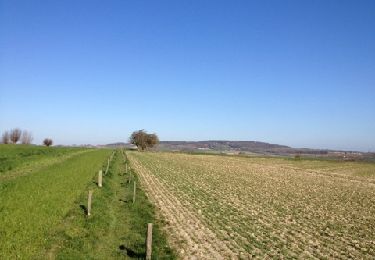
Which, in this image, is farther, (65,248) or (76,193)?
A: (76,193)

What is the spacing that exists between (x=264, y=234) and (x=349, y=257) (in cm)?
405

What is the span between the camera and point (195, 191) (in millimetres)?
34625

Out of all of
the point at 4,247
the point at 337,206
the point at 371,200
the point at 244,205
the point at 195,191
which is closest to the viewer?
the point at 4,247

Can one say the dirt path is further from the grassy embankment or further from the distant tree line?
the distant tree line

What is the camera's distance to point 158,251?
15922 millimetres

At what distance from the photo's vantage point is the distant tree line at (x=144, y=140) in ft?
603

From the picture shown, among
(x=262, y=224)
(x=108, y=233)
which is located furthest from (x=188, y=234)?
(x=262, y=224)

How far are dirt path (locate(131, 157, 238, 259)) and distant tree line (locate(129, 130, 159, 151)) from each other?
156m

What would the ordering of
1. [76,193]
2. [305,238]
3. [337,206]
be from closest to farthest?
1. [305,238]
2. [76,193]
3. [337,206]

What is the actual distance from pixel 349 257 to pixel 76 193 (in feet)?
53.1

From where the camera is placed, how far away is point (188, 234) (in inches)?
740

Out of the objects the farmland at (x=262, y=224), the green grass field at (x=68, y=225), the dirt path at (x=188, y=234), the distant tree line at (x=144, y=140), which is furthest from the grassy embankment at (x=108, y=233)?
the distant tree line at (x=144, y=140)

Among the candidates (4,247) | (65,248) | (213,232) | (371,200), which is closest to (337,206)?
(371,200)

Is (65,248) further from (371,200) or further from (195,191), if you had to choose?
(371,200)
